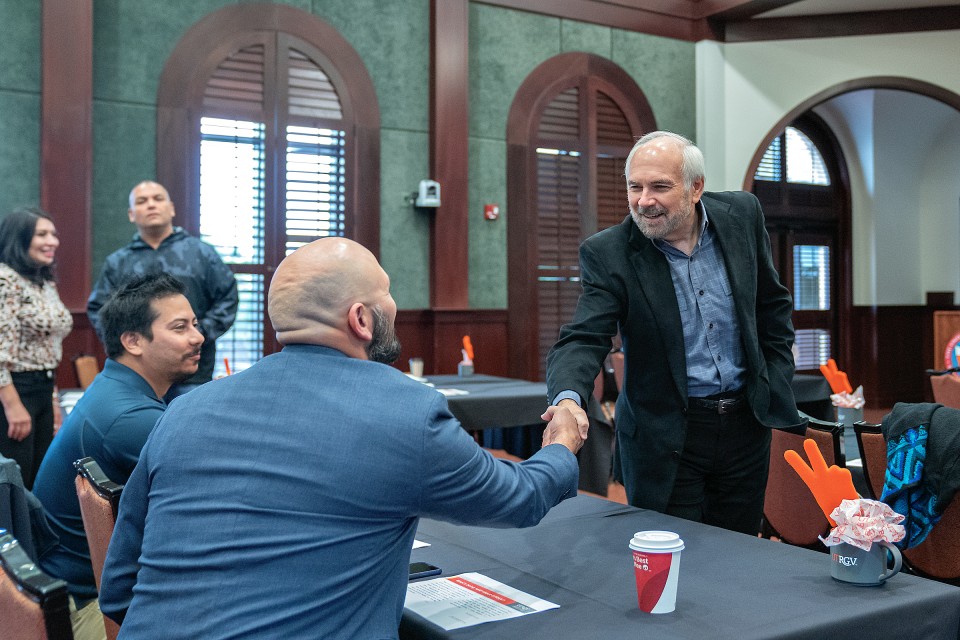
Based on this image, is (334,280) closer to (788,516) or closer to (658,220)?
(658,220)

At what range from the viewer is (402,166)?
6.76m

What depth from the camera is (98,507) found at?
168 cm

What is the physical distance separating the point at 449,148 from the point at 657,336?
4.76 metres

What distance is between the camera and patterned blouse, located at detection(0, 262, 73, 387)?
149 inches

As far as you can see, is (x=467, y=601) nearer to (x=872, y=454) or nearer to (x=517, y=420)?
(x=872, y=454)

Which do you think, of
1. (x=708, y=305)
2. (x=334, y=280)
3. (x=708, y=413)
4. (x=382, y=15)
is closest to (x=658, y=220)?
(x=708, y=305)

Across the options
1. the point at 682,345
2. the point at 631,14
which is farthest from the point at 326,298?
the point at 631,14

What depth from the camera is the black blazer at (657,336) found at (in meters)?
2.26

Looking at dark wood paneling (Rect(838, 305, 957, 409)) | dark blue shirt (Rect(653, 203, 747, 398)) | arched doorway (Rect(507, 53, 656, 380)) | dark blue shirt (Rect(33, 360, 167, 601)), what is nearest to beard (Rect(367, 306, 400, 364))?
dark blue shirt (Rect(33, 360, 167, 601))

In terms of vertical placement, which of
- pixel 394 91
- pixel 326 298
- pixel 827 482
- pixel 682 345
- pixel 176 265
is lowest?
pixel 827 482

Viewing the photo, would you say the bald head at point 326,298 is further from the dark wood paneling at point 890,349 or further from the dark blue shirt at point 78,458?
the dark wood paneling at point 890,349

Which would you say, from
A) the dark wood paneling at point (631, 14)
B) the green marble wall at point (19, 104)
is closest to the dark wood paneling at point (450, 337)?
the dark wood paneling at point (631, 14)

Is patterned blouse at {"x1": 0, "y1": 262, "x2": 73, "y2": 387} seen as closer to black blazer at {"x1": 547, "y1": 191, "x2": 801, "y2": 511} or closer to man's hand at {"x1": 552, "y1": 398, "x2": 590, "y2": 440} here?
black blazer at {"x1": 547, "y1": 191, "x2": 801, "y2": 511}

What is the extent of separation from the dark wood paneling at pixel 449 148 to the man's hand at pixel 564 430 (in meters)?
4.91
